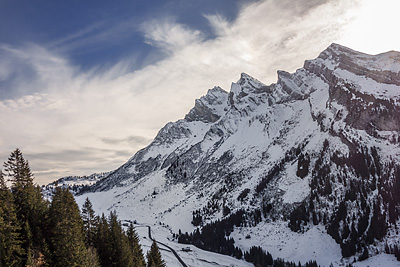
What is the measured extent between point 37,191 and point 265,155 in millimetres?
A: 149735

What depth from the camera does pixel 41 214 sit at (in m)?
37.8

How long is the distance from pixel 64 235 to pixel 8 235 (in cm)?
626

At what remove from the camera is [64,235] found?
34.9 meters

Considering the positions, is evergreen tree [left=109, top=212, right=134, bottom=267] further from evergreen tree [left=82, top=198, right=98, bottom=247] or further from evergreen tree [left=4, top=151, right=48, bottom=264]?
evergreen tree [left=4, top=151, right=48, bottom=264]

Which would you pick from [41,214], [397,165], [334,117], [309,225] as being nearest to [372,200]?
[397,165]

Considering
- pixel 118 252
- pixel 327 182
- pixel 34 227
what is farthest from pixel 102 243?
pixel 327 182

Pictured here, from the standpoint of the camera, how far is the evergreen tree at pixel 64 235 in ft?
112

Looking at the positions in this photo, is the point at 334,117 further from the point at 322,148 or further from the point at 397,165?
the point at 397,165

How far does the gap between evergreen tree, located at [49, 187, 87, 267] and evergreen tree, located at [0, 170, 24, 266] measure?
155 inches

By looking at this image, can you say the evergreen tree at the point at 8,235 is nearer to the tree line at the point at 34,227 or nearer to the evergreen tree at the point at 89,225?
the tree line at the point at 34,227

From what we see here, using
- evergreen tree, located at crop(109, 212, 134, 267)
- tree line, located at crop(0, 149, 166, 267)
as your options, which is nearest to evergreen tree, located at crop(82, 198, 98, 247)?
evergreen tree, located at crop(109, 212, 134, 267)

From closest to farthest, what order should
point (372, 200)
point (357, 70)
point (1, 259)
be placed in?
1. point (1, 259)
2. point (372, 200)
3. point (357, 70)

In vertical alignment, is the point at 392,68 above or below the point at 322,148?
above

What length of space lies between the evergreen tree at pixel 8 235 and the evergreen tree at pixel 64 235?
12.9 ft
